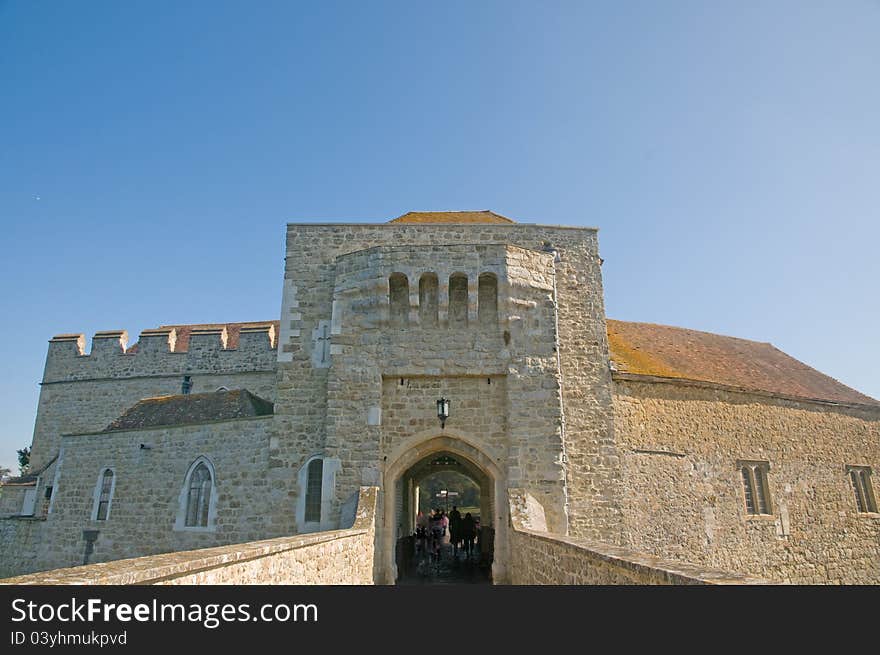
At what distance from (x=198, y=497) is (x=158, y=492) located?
1340mm

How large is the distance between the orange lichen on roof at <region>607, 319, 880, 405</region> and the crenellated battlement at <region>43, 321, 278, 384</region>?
13.2m

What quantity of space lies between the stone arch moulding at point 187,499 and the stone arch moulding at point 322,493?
2.41 meters

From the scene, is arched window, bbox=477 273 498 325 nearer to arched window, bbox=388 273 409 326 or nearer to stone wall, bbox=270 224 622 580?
stone wall, bbox=270 224 622 580

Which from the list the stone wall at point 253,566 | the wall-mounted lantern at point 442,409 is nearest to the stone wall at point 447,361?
the wall-mounted lantern at point 442,409

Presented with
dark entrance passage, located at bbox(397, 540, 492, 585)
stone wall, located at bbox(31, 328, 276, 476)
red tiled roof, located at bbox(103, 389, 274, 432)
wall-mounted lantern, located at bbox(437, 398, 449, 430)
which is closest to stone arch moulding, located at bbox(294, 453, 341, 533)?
dark entrance passage, located at bbox(397, 540, 492, 585)

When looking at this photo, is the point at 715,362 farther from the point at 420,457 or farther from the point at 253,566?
the point at 253,566

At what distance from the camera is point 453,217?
50.7 ft

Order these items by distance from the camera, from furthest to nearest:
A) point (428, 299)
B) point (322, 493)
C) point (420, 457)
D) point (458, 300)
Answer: point (458, 300) < point (428, 299) < point (420, 457) < point (322, 493)

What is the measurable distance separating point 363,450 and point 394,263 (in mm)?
4118

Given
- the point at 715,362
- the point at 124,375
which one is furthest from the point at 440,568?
the point at 124,375

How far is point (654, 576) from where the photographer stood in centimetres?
524

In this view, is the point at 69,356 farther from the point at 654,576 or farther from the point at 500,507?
the point at 654,576

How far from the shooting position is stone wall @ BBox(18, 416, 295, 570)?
12.9 meters
